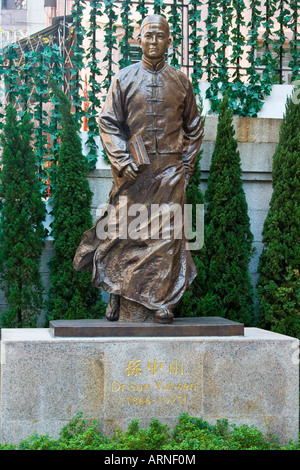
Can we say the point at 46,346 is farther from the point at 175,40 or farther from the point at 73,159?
the point at 175,40

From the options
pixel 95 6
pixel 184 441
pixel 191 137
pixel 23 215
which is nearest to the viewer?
pixel 184 441

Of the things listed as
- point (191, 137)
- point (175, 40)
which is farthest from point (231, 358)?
point (175, 40)

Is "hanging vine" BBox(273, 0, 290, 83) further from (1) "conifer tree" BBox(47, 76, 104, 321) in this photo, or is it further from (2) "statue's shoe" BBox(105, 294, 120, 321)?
(2) "statue's shoe" BBox(105, 294, 120, 321)

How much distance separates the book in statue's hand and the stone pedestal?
1482 mm

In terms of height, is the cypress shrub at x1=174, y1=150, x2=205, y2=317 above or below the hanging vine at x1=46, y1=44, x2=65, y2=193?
below

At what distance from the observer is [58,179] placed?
7488 millimetres

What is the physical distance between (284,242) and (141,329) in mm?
3039

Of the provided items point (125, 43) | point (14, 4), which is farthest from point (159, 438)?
point (14, 4)

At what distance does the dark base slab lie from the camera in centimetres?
523

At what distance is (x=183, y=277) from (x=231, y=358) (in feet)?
2.74

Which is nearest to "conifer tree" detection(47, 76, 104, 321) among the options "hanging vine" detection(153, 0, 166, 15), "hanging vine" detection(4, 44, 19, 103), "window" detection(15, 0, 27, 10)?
"hanging vine" detection(4, 44, 19, 103)

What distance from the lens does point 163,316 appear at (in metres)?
Answer: 5.41

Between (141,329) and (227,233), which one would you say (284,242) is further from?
(141,329)

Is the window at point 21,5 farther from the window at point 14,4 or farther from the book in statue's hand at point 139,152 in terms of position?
the book in statue's hand at point 139,152
